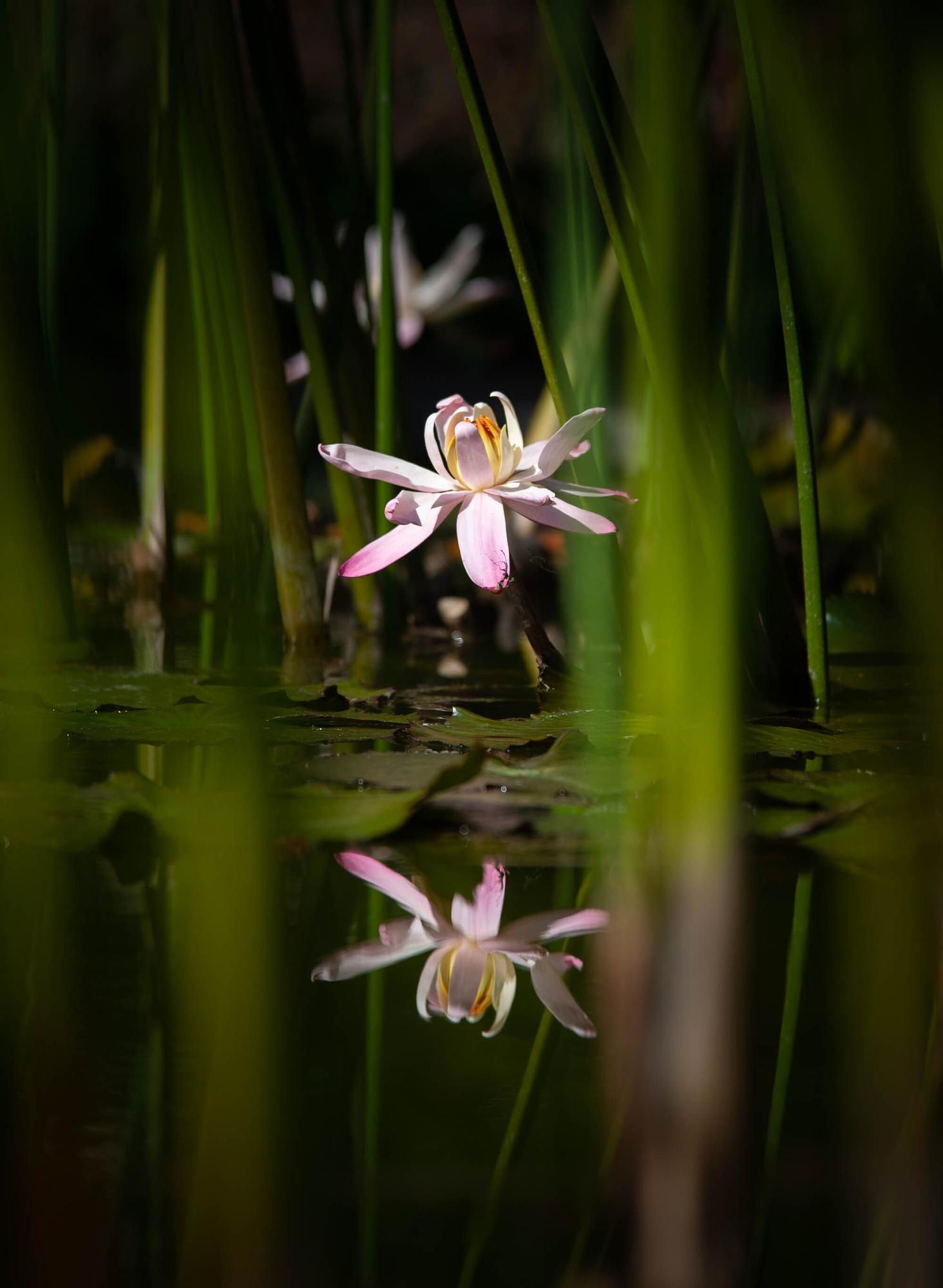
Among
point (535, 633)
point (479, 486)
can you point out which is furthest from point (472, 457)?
point (535, 633)

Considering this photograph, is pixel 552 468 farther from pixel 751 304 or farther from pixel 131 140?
pixel 131 140

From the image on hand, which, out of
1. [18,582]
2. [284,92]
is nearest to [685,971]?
[18,582]

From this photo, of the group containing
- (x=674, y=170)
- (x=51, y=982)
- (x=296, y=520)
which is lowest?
(x=51, y=982)

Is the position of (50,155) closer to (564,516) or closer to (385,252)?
(385,252)

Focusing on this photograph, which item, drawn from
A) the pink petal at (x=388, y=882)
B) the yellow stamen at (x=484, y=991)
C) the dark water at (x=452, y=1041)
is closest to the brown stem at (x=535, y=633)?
the dark water at (x=452, y=1041)

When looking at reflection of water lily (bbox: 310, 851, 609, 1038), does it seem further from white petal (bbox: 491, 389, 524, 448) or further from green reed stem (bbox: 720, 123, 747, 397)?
green reed stem (bbox: 720, 123, 747, 397)

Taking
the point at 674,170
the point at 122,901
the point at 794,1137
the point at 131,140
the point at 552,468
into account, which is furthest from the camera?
the point at 131,140

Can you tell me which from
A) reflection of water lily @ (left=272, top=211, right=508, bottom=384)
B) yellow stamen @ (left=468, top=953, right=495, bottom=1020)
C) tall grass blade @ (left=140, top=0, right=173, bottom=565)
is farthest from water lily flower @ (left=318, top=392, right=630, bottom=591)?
reflection of water lily @ (left=272, top=211, right=508, bottom=384)
